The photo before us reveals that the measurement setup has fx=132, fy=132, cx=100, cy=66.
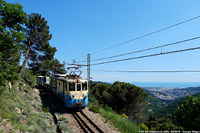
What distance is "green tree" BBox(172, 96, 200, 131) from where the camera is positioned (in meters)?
6.38

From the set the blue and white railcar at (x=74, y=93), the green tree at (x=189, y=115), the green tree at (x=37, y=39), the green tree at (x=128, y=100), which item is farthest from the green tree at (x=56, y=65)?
the green tree at (x=189, y=115)

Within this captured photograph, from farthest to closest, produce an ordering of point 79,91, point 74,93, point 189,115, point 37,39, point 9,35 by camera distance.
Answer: point 37,39 → point 79,91 → point 74,93 → point 9,35 → point 189,115

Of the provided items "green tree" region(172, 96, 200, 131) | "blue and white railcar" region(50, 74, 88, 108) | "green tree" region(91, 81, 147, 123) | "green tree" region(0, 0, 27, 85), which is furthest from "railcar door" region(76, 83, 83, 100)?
"green tree" region(91, 81, 147, 123)

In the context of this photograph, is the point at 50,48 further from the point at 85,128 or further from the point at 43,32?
the point at 85,128

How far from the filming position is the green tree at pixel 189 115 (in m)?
6.38

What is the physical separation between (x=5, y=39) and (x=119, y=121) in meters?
11.0

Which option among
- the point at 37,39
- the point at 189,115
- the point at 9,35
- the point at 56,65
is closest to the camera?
the point at 189,115

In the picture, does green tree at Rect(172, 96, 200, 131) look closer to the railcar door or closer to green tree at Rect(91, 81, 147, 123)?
the railcar door

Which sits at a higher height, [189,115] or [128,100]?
[189,115]

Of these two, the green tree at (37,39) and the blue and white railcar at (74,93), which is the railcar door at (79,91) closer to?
the blue and white railcar at (74,93)

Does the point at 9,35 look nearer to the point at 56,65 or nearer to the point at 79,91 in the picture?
the point at 79,91

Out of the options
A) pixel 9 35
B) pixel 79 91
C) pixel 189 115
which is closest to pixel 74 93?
pixel 79 91

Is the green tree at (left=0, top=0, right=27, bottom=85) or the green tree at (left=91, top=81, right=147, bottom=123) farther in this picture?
the green tree at (left=91, top=81, right=147, bottom=123)

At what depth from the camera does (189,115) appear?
673 cm
